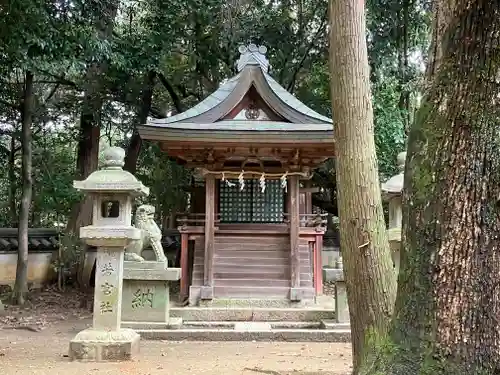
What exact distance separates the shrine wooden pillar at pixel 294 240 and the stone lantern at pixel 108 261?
12.9ft

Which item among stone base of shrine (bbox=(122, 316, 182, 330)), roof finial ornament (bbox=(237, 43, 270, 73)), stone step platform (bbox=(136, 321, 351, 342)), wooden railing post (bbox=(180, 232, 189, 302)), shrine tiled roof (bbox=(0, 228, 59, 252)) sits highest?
roof finial ornament (bbox=(237, 43, 270, 73))

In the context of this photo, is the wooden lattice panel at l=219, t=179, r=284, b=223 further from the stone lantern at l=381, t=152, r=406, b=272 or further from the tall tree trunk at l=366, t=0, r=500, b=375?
the tall tree trunk at l=366, t=0, r=500, b=375

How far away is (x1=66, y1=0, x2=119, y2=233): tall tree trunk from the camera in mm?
12281

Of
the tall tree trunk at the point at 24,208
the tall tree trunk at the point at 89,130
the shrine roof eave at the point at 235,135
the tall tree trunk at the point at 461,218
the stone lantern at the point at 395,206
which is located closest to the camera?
the tall tree trunk at the point at 461,218

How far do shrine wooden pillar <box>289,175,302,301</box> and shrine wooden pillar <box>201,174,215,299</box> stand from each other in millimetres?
1454

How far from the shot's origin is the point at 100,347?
19.4 ft

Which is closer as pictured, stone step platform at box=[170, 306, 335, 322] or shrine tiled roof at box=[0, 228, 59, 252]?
stone step platform at box=[170, 306, 335, 322]

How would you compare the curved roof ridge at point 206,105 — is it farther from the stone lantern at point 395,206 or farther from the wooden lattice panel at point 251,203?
the stone lantern at point 395,206

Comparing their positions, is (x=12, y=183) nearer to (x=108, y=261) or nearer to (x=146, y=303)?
(x=146, y=303)

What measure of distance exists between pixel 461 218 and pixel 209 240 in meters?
7.82

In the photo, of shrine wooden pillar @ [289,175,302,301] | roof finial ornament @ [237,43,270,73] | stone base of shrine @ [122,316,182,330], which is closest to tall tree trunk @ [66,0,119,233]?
roof finial ornament @ [237,43,270,73]

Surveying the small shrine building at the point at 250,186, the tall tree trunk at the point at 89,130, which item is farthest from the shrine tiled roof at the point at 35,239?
the small shrine building at the point at 250,186

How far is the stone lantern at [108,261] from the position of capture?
19.5 feet

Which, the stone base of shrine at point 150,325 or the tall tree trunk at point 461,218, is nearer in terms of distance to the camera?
the tall tree trunk at point 461,218
